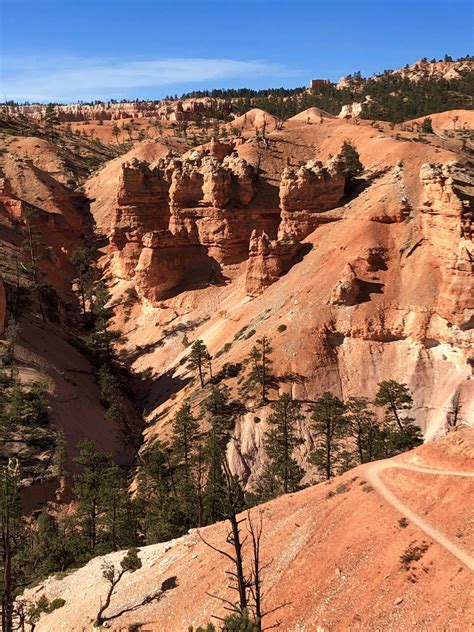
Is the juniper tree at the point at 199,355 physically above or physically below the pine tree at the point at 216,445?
above

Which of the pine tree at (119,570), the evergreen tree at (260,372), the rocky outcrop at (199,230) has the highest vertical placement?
the rocky outcrop at (199,230)

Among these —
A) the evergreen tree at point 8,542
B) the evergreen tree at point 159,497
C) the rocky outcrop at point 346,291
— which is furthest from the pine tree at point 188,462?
the rocky outcrop at point 346,291

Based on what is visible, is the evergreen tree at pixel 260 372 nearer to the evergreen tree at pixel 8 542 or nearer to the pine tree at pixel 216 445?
the pine tree at pixel 216 445

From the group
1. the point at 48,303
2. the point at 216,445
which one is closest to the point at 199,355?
the point at 216,445

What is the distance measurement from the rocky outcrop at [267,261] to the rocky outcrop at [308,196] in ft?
10.0

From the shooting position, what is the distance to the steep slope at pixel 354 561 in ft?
56.9

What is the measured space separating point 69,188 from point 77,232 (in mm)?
19407

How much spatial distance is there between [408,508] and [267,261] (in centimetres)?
4711

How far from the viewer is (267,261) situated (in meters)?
65.8

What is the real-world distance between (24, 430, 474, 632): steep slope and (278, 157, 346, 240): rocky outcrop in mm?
47162

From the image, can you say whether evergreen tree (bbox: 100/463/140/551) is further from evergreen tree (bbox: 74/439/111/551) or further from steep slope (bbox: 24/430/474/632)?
steep slope (bbox: 24/430/474/632)

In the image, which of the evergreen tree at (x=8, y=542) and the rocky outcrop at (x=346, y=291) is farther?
the rocky outcrop at (x=346, y=291)

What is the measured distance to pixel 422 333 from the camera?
51.5 meters

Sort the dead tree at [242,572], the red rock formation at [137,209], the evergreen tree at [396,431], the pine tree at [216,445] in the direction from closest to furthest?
1. the dead tree at [242,572]
2. the evergreen tree at [396,431]
3. the pine tree at [216,445]
4. the red rock formation at [137,209]
